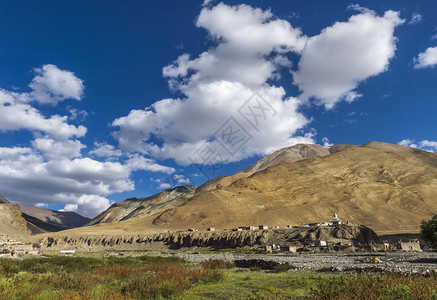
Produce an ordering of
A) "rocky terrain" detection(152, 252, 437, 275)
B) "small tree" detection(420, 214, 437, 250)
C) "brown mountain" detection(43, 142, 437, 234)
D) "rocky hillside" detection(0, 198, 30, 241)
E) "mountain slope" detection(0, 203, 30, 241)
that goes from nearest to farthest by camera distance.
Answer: "rocky terrain" detection(152, 252, 437, 275), "small tree" detection(420, 214, 437, 250), "rocky hillside" detection(0, 198, 30, 241), "mountain slope" detection(0, 203, 30, 241), "brown mountain" detection(43, 142, 437, 234)

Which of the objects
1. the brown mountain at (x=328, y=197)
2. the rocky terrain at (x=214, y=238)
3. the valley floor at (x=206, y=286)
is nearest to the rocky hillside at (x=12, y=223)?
the rocky terrain at (x=214, y=238)

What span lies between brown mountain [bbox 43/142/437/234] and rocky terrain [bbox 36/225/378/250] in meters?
14.3

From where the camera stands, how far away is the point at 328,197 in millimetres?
105125

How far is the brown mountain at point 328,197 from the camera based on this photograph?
9000 centimetres

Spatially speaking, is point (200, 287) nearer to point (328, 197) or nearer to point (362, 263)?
point (362, 263)

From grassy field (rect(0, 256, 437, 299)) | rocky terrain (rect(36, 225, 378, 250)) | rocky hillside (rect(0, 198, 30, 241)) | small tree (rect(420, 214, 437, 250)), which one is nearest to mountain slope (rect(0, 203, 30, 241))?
rocky hillside (rect(0, 198, 30, 241))

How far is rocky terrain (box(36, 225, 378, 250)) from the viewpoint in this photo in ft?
174

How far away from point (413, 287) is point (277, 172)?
132942 mm

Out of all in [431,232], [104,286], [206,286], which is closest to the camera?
[104,286]

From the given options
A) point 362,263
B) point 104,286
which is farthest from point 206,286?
point 362,263

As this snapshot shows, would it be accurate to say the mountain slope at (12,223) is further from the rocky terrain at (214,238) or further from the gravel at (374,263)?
the gravel at (374,263)

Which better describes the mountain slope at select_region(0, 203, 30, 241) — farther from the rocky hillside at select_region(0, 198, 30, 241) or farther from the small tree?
A: the small tree

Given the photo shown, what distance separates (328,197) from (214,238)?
5663 centimetres

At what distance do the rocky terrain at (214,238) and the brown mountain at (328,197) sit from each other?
14269 millimetres
